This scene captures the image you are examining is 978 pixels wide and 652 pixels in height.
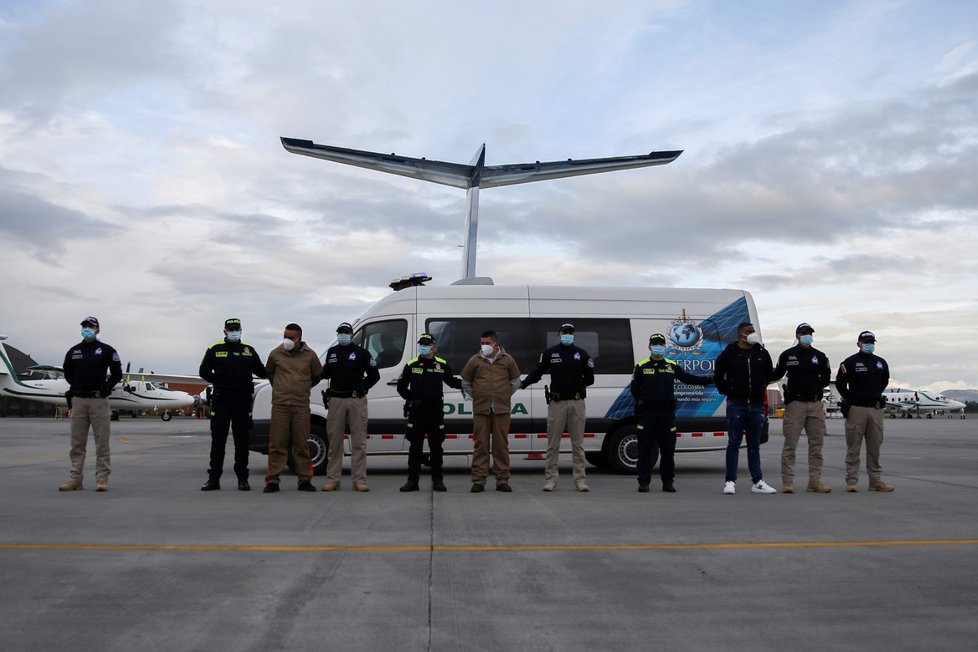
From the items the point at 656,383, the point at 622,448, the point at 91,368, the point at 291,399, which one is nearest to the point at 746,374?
the point at 656,383

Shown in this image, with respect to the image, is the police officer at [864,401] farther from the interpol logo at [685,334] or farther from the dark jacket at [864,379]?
the interpol logo at [685,334]

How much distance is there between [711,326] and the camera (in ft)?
39.7

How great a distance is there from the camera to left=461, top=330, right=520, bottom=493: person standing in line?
9.27 m

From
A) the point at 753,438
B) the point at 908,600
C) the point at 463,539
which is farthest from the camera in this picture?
the point at 753,438

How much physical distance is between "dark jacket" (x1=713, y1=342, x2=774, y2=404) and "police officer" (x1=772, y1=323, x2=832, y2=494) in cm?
18

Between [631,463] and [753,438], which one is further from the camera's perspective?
[631,463]

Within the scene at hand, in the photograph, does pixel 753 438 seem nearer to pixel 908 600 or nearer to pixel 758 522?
pixel 758 522

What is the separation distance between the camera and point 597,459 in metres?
12.8

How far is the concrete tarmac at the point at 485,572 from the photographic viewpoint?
3.80 m

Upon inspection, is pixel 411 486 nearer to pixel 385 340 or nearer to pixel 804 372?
pixel 385 340

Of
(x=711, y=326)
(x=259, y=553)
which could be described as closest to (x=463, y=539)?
(x=259, y=553)

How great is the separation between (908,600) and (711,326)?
794 cm

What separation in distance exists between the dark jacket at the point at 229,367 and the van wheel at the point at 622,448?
5.01m

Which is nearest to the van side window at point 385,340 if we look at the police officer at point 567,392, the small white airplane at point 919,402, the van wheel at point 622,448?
the police officer at point 567,392
